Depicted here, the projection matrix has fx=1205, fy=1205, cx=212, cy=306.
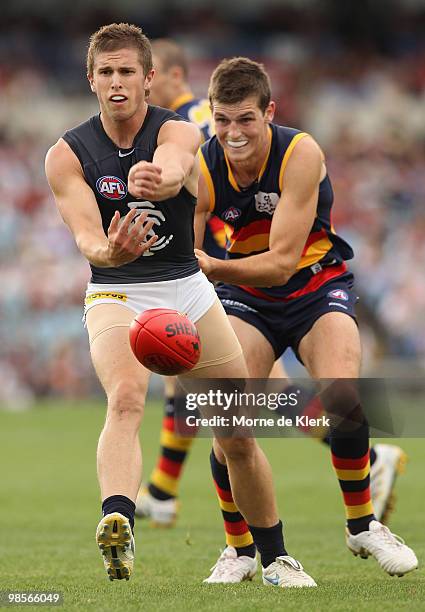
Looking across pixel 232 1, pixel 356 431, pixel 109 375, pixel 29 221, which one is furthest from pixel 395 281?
pixel 109 375

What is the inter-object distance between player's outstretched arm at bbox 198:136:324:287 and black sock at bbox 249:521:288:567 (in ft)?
3.96

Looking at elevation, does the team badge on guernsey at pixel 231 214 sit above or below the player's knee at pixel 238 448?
above

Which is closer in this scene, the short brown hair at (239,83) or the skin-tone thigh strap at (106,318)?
the skin-tone thigh strap at (106,318)

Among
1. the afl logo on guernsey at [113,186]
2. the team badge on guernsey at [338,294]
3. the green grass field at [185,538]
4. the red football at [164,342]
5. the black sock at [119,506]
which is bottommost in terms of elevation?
the green grass field at [185,538]

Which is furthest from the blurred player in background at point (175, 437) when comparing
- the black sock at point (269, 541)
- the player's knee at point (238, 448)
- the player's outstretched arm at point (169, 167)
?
the player's outstretched arm at point (169, 167)

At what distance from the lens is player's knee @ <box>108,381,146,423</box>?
16.2ft

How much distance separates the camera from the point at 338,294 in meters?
6.48

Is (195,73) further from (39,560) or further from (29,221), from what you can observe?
(39,560)

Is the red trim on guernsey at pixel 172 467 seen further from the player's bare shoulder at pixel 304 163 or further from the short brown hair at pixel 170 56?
the player's bare shoulder at pixel 304 163

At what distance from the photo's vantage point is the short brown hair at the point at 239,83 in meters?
5.99

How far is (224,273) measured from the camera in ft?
19.2

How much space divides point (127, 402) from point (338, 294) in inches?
74.8

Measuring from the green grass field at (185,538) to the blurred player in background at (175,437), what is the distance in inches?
8.2

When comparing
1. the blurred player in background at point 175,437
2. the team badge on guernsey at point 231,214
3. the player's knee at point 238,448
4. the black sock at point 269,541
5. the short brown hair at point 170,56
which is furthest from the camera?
the short brown hair at point 170,56
